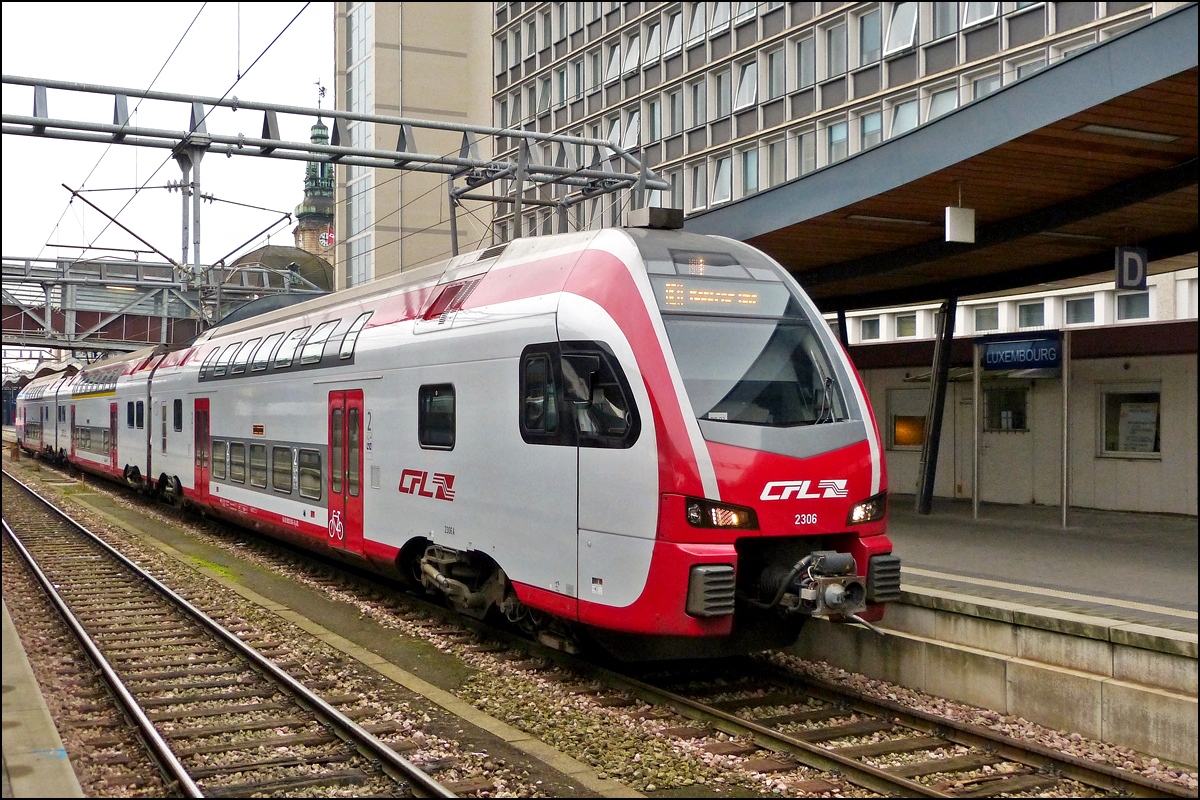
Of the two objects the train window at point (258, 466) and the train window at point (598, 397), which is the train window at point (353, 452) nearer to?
the train window at point (258, 466)

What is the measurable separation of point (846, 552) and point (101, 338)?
4909cm

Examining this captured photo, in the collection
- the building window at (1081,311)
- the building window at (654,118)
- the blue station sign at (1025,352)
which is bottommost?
the blue station sign at (1025,352)

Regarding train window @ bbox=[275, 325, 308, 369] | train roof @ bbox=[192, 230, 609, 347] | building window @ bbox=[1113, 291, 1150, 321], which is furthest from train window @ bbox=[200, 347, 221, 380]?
building window @ bbox=[1113, 291, 1150, 321]

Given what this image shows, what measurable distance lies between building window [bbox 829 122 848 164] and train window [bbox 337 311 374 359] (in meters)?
21.9

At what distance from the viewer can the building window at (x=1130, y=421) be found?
13977mm

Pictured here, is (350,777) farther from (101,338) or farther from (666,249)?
(101,338)

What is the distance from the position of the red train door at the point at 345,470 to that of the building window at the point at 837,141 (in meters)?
22.3

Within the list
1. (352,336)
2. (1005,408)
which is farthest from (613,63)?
(352,336)

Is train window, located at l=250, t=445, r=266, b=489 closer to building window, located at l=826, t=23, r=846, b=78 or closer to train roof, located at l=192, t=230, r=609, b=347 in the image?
train roof, located at l=192, t=230, r=609, b=347

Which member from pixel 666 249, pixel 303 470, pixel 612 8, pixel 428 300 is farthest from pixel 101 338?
pixel 666 249

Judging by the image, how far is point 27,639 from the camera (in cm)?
1084

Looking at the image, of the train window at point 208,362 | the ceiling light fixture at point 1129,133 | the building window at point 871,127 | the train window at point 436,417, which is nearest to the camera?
the ceiling light fixture at point 1129,133

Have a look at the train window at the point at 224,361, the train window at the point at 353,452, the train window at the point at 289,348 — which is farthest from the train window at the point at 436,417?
the train window at the point at 224,361

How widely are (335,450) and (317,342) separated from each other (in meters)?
1.58
